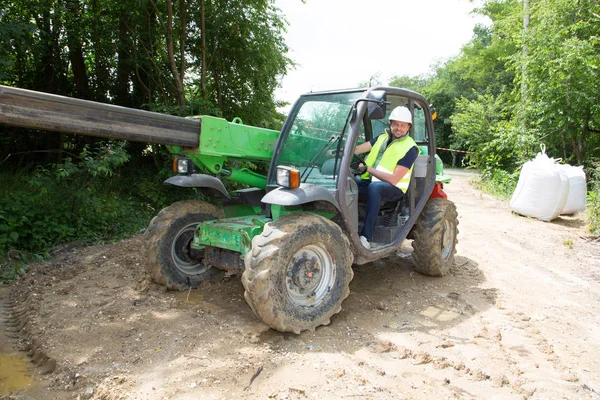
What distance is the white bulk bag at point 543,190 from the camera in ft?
30.0

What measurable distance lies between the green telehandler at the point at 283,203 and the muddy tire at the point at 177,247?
0.01m

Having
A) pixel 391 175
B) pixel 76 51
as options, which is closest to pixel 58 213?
pixel 391 175

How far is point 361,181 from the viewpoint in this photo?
469 cm

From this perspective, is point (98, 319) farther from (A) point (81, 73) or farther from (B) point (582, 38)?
(B) point (582, 38)

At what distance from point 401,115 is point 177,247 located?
2683 millimetres

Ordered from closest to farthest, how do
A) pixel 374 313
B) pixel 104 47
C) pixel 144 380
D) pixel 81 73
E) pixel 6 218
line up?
pixel 144 380
pixel 374 313
pixel 6 218
pixel 104 47
pixel 81 73

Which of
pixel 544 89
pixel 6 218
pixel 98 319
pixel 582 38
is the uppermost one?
pixel 582 38

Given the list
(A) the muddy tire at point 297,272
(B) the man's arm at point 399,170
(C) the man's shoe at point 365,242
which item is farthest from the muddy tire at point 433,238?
(A) the muddy tire at point 297,272

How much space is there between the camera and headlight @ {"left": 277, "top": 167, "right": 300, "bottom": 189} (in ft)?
12.0

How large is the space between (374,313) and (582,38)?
11606mm

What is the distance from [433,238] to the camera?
5195mm

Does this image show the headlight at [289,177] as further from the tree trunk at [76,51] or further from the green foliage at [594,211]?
the tree trunk at [76,51]

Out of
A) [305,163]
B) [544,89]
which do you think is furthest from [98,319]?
[544,89]

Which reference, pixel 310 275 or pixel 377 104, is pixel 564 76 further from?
pixel 310 275
